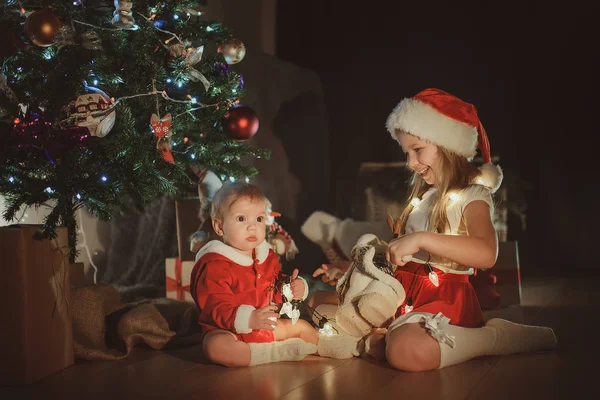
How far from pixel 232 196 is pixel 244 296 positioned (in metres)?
0.29

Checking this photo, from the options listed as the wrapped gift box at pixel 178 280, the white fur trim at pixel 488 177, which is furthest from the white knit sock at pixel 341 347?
the wrapped gift box at pixel 178 280

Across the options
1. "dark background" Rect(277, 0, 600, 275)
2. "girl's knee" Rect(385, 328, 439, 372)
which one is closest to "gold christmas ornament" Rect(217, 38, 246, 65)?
"girl's knee" Rect(385, 328, 439, 372)

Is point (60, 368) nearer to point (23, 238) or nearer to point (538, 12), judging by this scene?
point (23, 238)

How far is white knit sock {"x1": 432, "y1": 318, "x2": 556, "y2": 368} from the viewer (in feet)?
5.87

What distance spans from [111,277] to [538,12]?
8.62ft

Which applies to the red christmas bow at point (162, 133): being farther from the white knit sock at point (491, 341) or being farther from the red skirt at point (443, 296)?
the white knit sock at point (491, 341)

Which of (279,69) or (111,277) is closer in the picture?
(111,277)

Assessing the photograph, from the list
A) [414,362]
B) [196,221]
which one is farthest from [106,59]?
[414,362]

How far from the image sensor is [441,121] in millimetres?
1989

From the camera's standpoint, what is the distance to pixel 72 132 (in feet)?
6.79

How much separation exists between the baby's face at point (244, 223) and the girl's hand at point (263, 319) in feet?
0.82

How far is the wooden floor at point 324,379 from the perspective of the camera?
5.18 ft

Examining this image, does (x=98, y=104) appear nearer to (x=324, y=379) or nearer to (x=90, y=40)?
(x=90, y=40)

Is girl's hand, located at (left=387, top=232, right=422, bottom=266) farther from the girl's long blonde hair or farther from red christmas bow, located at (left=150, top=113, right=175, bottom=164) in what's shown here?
red christmas bow, located at (left=150, top=113, right=175, bottom=164)
